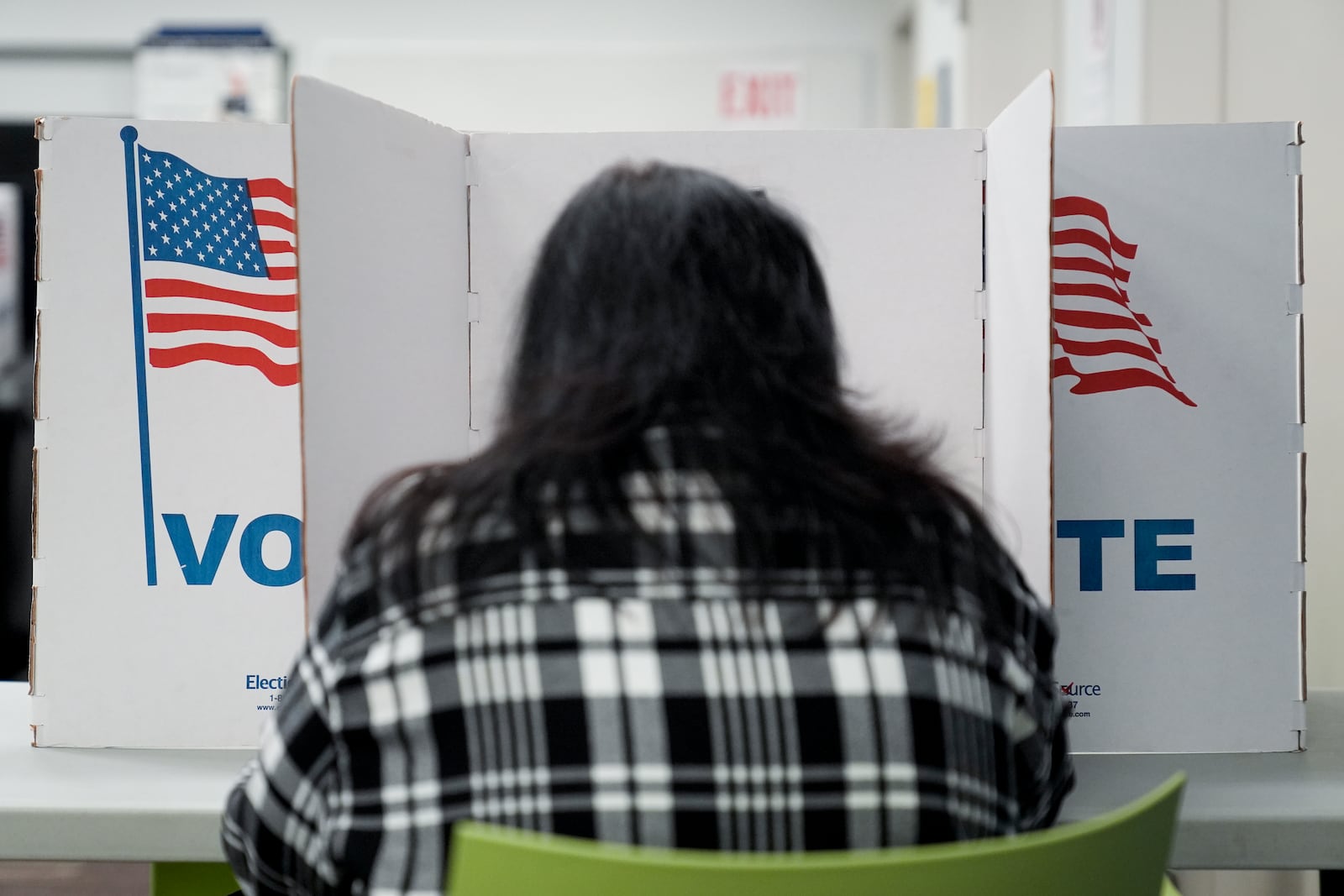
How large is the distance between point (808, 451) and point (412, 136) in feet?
1.77

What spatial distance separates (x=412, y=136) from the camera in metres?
1.01

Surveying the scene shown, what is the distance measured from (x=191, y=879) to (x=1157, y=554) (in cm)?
86

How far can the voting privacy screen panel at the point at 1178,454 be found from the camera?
39.9 inches

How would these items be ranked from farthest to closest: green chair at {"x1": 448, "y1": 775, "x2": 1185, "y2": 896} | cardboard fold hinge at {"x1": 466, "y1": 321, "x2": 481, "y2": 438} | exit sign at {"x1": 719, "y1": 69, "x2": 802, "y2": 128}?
exit sign at {"x1": 719, "y1": 69, "x2": 802, "y2": 128} → cardboard fold hinge at {"x1": 466, "y1": 321, "x2": 481, "y2": 438} → green chair at {"x1": 448, "y1": 775, "x2": 1185, "y2": 896}

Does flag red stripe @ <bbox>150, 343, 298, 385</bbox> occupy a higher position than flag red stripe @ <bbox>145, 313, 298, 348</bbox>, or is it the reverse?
flag red stripe @ <bbox>145, 313, 298, 348</bbox>

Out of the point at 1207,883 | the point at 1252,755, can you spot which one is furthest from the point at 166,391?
the point at 1207,883

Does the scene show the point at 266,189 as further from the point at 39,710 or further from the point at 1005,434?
the point at 1005,434

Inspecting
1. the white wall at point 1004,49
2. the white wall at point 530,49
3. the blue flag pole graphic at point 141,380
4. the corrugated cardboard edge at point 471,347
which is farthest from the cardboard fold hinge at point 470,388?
the white wall at point 530,49

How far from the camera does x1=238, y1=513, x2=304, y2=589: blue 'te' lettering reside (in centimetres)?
102

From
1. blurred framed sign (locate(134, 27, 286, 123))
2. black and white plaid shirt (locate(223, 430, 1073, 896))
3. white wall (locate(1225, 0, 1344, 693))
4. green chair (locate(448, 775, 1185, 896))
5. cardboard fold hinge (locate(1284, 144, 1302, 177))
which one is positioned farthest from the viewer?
blurred framed sign (locate(134, 27, 286, 123))

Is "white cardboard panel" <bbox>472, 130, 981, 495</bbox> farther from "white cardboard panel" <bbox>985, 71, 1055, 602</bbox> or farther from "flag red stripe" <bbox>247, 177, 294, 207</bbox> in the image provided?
"flag red stripe" <bbox>247, 177, 294, 207</bbox>

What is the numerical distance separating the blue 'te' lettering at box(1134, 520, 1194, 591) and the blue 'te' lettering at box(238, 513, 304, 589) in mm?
743

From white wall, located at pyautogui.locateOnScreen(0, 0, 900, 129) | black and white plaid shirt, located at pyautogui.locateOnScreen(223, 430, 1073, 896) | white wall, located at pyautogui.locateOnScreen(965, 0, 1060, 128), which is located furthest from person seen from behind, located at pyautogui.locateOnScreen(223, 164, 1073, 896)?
white wall, located at pyautogui.locateOnScreen(0, 0, 900, 129)

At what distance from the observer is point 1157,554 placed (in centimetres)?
102
